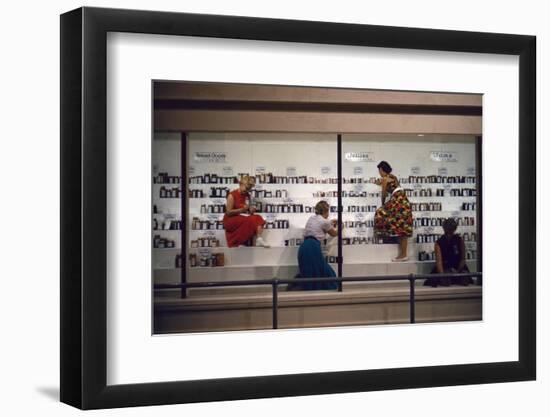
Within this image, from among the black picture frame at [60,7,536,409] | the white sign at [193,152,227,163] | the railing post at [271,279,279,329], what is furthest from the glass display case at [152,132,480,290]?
Answer: the black picture frame at [60,7,536,409]

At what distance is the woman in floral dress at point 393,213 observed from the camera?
343 inches

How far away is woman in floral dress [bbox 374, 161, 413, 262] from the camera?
871cm

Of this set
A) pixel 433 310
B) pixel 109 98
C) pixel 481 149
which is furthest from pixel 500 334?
pixel 109 98

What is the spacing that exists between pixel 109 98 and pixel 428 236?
10.2 feet

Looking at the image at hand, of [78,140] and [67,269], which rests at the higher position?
[78,140]

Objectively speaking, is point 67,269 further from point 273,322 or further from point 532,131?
point 532,131

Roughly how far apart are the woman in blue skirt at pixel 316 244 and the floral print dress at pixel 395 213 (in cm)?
43

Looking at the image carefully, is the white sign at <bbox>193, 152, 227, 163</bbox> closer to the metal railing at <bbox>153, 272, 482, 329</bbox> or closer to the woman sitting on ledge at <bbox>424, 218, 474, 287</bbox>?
the metal railing at <bbox>153, 272, 482, 329</bbox>

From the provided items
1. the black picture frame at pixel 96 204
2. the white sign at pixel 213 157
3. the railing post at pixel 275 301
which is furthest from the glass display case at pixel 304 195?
the black picture frame at pixel 96 204

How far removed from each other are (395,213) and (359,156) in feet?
1.97

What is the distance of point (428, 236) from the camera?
28.2 feet

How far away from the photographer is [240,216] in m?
8.38

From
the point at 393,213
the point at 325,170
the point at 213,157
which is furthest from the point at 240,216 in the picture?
the point at 393,213

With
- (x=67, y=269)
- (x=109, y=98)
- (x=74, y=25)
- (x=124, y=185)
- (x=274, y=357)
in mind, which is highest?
(x=74, y=25)
